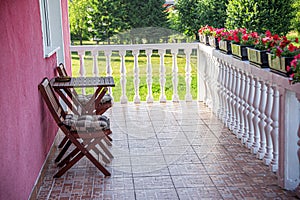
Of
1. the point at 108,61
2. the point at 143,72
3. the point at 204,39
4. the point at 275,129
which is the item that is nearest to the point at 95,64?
the point at 108,61

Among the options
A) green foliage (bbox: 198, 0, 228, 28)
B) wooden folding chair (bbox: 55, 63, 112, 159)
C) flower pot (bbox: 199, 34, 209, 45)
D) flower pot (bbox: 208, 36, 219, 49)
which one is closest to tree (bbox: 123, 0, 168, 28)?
green foliage (bbox: 198, 0, 228, 28)

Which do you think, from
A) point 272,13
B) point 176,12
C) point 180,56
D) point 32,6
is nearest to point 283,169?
point 32,6

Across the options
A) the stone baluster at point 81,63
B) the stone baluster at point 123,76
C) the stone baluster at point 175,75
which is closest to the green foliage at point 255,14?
the stone baluster at point 175,75

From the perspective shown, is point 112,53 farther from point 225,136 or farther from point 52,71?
point 225,136

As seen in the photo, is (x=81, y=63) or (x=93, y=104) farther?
(x=81, y=63)

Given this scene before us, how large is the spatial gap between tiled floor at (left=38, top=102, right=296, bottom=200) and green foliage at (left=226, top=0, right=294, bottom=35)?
6.56 m

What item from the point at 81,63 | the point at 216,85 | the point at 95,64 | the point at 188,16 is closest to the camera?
the point at 216,85

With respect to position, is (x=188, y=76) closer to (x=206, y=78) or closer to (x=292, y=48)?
A: (x=206, y=78)

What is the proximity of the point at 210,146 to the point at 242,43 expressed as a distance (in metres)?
1.18

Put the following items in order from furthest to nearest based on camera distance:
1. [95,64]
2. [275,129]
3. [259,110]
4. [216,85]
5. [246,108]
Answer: [95,64]
[216,85]
[246,108]
[259,110]
[275,129]

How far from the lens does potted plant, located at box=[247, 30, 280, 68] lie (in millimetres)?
4043

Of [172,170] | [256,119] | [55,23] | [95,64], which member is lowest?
[172,170]

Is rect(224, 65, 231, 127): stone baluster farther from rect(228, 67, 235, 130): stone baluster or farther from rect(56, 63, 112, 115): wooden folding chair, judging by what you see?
rect(56, 63, 112, 115): wooden folding chair

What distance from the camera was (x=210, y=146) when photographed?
15.8 ft
